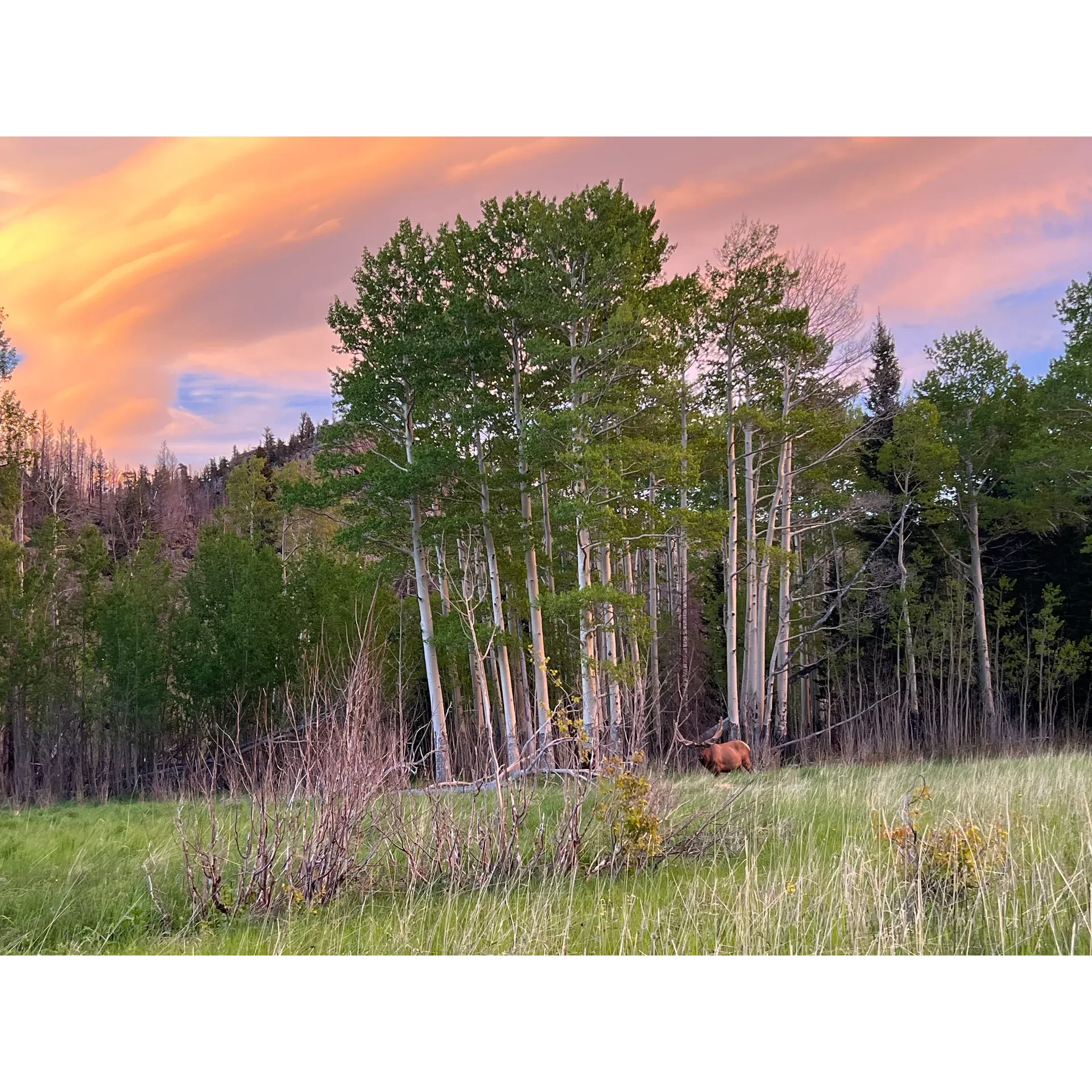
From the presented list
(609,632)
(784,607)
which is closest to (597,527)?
(609,632)

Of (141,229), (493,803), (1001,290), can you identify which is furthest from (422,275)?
(493,803)

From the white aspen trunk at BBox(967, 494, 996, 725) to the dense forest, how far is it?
9cm

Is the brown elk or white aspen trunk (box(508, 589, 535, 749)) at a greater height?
white aspen trunk (box(508, 589, 535, 749))

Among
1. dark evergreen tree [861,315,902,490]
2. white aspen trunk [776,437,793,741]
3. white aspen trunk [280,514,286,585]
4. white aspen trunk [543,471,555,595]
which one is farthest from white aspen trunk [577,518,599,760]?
white aspen trunk [280,514,286,585]

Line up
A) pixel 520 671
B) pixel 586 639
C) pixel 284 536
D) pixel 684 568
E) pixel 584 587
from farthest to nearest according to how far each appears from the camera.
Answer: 1. pixel 284 536
2. pixel 684 568
3. pixel 520 671
4. pixel 586 639
5. pixel 584 587

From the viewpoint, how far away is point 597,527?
445 inches

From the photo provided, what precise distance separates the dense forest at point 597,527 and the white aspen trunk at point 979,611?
0.09 meters

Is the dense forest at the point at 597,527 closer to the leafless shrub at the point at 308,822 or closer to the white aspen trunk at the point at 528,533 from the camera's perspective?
the white aspen trunk at the point at 528,533

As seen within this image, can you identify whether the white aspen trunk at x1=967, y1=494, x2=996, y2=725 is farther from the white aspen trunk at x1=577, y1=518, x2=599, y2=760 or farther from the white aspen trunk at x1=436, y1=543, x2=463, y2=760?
the white aspen trunk at x1=436, y1=543, x2=463, y2=760

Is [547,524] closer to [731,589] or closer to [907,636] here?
[731,589]

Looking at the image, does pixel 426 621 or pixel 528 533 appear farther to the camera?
pixel 426 621

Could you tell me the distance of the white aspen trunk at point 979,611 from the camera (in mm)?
14359

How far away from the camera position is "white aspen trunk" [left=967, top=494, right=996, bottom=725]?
14359 millimetres

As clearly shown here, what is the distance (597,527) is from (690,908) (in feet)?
25.8
